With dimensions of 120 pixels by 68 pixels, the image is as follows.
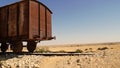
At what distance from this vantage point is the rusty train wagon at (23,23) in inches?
607

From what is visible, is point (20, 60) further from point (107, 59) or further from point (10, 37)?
point (107, 59)

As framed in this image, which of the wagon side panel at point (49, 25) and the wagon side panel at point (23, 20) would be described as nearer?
the wagon side panel at point (23, 20)

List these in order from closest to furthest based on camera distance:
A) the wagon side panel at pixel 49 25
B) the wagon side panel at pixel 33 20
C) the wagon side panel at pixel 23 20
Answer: the wagon side panel at pixel 23 20 < the wagon side panel at pixel 33 20 < the wagon side panel at pixel 49 25

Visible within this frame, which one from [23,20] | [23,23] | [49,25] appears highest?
[23,20]

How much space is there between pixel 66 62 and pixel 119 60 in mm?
3256

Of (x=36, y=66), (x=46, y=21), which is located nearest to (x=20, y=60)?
(x=36, y=66)

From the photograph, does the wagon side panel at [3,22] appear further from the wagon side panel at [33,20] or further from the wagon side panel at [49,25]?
the wagon side panel at [49,25]

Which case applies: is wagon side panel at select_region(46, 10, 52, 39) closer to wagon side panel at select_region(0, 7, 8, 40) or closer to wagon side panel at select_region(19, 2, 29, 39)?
wagon side panel at select_region(19, 2, 29, 39)

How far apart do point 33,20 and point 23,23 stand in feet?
2.99

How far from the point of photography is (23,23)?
15461 mm

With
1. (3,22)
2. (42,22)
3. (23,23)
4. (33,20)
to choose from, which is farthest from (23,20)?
(3,22)

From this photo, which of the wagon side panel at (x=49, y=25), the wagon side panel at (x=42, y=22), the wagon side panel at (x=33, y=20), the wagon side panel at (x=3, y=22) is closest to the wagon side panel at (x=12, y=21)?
the wagon side panel at (x=3, y=22)

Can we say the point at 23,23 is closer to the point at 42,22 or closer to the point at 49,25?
the point at 42,22

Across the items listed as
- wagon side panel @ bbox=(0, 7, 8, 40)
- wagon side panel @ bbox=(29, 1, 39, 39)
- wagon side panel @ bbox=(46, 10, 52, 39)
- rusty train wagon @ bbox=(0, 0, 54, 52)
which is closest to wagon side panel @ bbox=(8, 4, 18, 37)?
rusty train wagon @ bbox=(0, 0, 54, 52)
